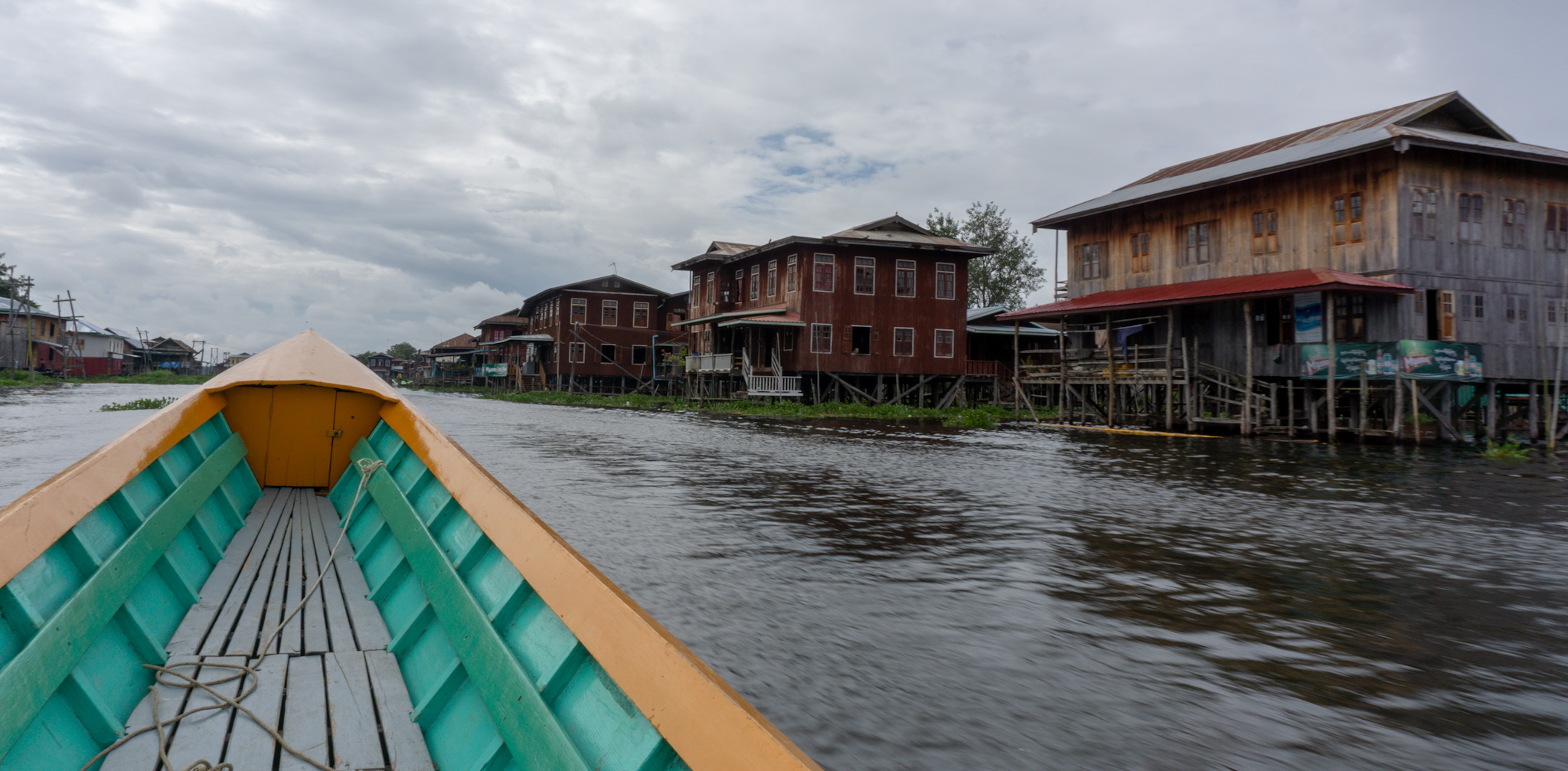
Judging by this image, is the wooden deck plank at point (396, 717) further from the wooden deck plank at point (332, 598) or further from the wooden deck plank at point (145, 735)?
the wooden deck plank at point (145, 735)

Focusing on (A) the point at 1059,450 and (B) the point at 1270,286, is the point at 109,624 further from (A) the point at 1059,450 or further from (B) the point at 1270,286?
(B) the point at 1270,286

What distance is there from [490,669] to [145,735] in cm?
117

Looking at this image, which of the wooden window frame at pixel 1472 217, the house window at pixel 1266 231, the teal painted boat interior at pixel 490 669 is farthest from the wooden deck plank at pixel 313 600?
the wooden window frame at pixel 1472 217

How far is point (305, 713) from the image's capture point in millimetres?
2805

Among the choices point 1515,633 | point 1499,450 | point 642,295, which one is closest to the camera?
point 1515,633

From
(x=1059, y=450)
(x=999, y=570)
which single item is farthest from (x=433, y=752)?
(x=1059, y=450)

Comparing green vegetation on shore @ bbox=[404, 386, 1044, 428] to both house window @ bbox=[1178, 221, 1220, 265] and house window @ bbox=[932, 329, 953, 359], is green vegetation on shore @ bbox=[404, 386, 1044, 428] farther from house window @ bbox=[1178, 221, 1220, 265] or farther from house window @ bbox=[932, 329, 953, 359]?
house window @ bbox=[1178, 221, 1220, 265]

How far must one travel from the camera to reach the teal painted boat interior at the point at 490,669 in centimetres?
201

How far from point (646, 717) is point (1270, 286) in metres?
20.1

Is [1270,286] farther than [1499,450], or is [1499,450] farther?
[1270,286]

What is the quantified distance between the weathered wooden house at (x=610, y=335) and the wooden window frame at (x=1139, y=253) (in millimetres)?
25886

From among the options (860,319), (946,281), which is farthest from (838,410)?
(946,281)

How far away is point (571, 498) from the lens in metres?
9.37

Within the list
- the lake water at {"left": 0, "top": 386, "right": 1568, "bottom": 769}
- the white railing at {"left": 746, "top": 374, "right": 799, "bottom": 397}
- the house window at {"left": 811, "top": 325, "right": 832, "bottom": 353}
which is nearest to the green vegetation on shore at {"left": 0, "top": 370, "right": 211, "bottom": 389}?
the white railing at {"left": 746, "top": 374, "right": 799, "bottom": 397}
